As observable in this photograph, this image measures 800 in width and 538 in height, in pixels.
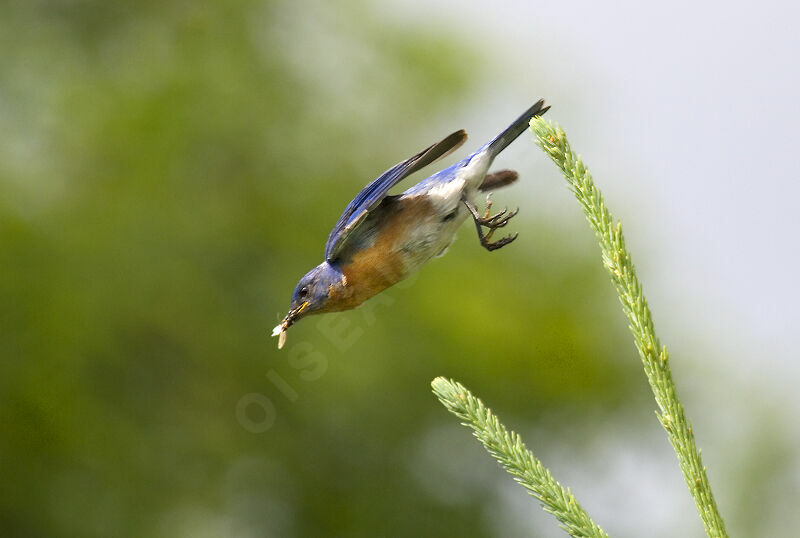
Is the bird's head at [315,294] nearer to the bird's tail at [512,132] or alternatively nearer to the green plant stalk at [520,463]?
the green plant stalk at [520,463]

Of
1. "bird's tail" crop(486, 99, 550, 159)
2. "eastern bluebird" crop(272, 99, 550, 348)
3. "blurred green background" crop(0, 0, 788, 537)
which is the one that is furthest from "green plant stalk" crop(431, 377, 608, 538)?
"blurred green background" crop(0, 0, 788, 537)

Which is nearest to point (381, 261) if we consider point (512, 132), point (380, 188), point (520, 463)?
point (380, 188)

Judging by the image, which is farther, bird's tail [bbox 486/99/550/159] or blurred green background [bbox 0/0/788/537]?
blurred green background [bbox 0/0/788/537]

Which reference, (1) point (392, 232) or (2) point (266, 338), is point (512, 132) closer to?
(1) point (392, 232)

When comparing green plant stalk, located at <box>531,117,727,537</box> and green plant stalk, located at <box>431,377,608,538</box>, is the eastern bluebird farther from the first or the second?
green plant stalk, located at <box>431,377,608,538</box>

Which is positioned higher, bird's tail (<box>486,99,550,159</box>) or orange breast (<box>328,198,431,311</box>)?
bird's tail (<box>486,99,550,159</box>)

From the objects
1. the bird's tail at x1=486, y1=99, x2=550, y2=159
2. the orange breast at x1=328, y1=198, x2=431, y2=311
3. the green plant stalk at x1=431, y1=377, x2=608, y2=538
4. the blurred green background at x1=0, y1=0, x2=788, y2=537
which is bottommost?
the green plant stalk at x1=431, y1=377, x2=608, y2=538
